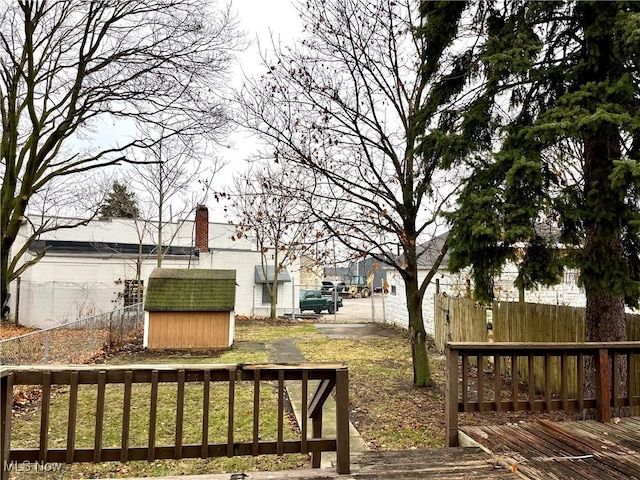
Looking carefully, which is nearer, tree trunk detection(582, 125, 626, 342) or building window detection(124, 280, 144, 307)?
tree trunk detection(582, 125, 626, 342)

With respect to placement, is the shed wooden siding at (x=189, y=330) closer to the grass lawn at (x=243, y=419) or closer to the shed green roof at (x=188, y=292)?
the shed green roof at (x=188, y=292)

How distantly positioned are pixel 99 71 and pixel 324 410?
9.51 meters

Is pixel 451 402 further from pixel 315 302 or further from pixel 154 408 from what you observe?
pixel 315 302

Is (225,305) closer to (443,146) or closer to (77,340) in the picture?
(77,340)

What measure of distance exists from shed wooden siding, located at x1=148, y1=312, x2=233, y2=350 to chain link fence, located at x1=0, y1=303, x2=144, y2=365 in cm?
104

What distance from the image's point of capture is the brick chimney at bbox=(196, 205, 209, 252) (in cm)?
2006

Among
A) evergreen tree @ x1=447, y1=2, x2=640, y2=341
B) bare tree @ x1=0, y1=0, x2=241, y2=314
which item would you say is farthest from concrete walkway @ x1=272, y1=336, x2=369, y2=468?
bare tree @ x1=0, y1=0, x2=241, y2=314

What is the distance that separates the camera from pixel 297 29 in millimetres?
7441

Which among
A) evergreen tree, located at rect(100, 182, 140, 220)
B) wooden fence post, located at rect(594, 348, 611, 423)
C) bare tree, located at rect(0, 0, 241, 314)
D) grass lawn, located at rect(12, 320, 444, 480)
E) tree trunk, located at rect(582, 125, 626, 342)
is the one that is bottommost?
grass lawn, located at rect(12, 320, 444, 480)

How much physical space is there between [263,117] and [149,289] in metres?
6.56

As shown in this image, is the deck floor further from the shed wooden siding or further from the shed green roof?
the shed green roof

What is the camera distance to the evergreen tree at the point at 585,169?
4.13 meters

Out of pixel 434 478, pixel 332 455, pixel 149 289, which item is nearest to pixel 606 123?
pixel 434 478

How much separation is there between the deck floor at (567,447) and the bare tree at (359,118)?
317 centimetres
